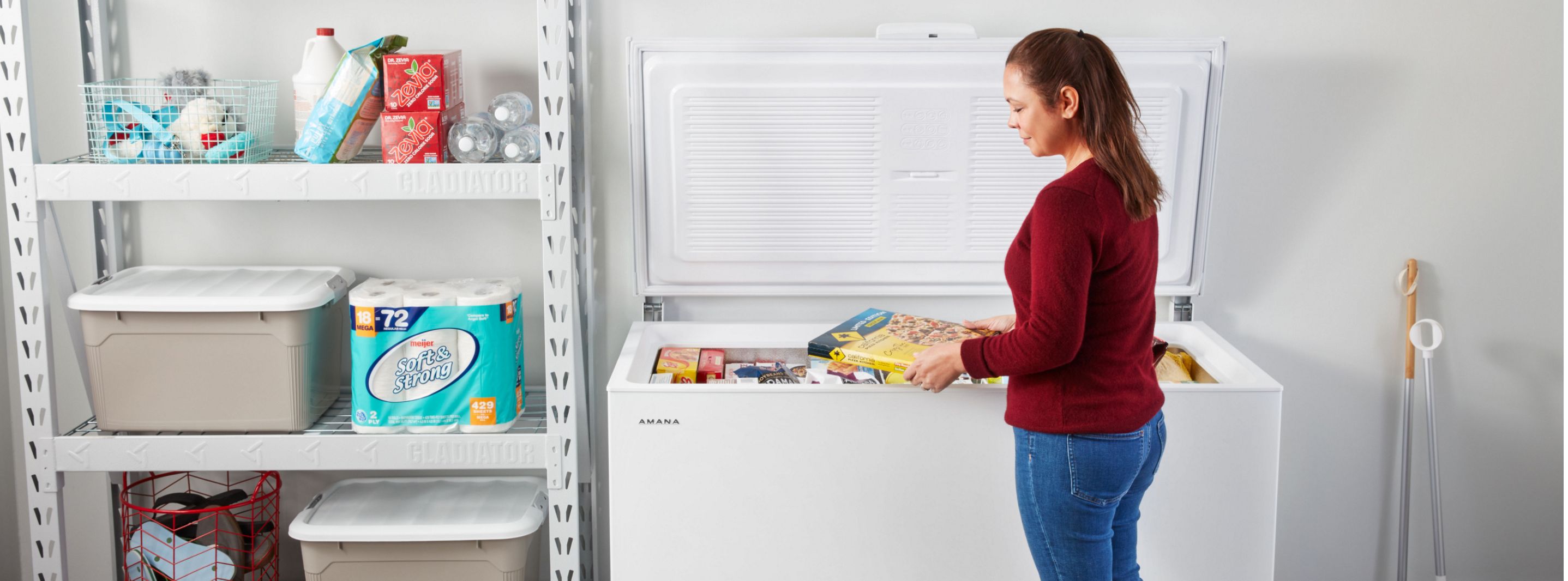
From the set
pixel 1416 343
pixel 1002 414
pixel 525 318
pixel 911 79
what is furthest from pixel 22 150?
pixel 1416 343

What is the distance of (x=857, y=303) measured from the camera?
2045 mm

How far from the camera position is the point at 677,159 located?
1.89 meters

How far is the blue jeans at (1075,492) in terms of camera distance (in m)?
1.35

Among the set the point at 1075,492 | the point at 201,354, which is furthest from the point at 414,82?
the point at 1075,492

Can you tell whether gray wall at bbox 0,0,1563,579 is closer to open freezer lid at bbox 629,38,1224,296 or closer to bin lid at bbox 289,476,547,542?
open freezer lid at bbox 629,38,1224,296

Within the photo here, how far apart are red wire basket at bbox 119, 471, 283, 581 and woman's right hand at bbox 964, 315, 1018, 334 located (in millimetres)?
1262

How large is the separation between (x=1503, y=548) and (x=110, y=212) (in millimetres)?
2739

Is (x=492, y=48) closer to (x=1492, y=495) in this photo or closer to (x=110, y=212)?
(x=110, y=212)

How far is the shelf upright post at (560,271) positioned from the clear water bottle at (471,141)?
0.10 meters

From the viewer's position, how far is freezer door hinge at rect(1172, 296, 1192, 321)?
2.03 meters

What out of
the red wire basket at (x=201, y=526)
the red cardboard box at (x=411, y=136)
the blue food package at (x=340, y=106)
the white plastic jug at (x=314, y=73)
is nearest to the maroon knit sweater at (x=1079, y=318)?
the red cardboard box at (x=411, y=136)

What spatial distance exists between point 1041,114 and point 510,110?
Result: 87cm

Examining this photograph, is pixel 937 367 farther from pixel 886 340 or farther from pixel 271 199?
pixel 271 199

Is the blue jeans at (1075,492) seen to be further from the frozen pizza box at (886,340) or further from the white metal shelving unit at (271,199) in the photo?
the white metal shelving unit at (271,199)
